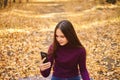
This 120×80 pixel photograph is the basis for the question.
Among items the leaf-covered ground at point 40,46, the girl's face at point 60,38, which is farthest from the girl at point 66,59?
the leaf-covered ground at point 40,46

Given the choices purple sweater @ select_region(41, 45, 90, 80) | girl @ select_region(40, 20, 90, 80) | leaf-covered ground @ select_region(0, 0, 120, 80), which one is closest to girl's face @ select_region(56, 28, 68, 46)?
girl @ select_region(40, 20, 90, 80)

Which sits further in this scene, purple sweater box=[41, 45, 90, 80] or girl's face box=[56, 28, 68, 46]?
purple sweater box=[41, 45, 90, 80]

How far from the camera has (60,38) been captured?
4492 millimetres

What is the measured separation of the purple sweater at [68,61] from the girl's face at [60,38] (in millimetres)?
130

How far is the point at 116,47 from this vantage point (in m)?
13.2

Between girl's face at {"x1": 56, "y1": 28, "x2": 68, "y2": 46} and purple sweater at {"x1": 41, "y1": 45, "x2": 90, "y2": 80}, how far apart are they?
0.43 ft

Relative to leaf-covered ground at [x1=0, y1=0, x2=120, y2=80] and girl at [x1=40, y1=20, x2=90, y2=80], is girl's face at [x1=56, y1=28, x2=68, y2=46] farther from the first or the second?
leaf-covered ground at [x1=0, y1=0, x2=120, y2=80]

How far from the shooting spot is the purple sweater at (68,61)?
15.3ft

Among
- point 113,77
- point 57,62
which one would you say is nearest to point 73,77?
point 57,62

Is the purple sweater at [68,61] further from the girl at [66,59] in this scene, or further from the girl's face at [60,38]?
the girl's face at [60,38]

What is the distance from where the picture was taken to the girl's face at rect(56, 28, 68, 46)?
446cm

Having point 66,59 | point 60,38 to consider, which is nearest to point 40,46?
point 66,59

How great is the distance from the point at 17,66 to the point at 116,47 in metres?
4.49

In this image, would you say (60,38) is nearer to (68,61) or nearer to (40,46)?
(68,61)
